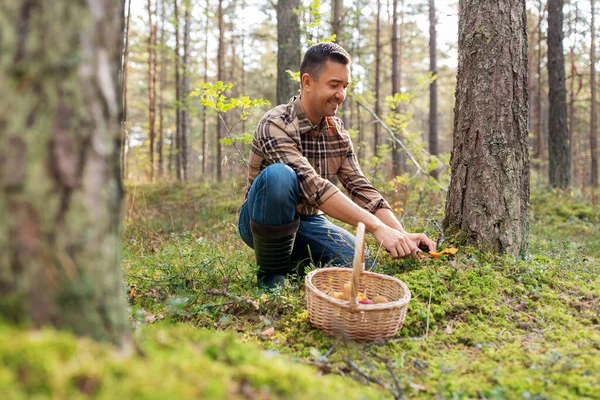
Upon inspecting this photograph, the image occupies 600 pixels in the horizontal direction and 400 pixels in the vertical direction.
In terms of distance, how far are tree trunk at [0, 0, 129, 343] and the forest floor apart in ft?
0.30

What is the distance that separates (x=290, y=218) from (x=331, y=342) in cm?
104

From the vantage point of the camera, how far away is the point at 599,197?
945cm

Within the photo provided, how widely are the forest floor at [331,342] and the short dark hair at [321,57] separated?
4.91ft

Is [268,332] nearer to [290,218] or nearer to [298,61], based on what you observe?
[290,218]

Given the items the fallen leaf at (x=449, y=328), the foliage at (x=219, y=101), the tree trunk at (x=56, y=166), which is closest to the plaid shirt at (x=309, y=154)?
the foliage at (x=219, y=101)

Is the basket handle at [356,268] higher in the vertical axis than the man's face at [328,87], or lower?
lower

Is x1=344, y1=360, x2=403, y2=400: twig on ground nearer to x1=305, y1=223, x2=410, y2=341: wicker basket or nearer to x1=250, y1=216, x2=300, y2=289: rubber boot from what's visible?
x1=305, y1=223, x2=410, y2=341: wicker basket

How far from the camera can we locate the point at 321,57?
3.24 meters

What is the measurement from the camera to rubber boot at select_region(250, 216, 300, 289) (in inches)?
122

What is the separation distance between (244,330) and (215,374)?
4.88 feet

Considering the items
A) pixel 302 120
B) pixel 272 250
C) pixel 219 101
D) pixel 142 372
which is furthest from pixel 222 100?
pixel 142 372

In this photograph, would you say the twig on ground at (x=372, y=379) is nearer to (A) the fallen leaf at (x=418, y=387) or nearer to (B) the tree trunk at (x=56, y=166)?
(A) the fallen leaf at (x=418, y=387)

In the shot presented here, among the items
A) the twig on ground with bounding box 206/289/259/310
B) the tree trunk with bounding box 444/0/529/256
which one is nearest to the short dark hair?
the tree trunk with bounding box 444/0/529/256

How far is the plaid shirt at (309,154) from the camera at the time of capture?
3.02 meters
